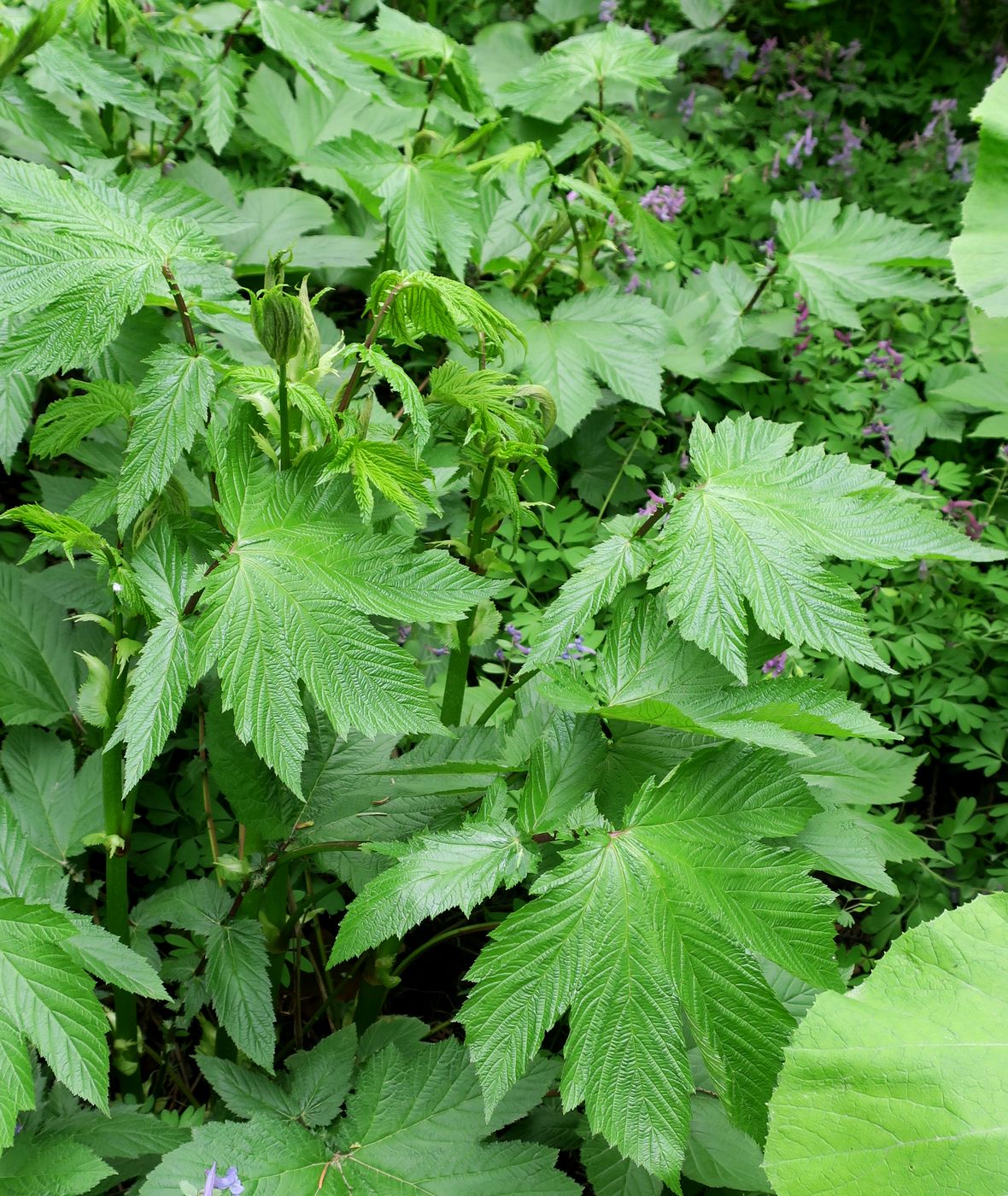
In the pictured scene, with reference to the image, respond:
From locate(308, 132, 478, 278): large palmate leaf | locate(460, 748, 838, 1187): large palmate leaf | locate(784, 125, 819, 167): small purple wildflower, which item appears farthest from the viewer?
locate(784, 125, 819, 167): small purple wildflower

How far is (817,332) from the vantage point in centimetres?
277

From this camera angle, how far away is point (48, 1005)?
1191mm

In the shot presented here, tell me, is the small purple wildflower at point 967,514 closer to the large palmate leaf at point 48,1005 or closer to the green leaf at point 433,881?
the green leaf at point 433,881

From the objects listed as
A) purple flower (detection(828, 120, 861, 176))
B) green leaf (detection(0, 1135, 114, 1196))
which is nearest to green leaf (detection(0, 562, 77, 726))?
green leaf (detection(0, 1135, 114, 1196))

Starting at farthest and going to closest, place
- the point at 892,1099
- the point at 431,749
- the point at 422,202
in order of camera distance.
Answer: the point at 422,202
the point at 431,749
the point at 892,1099

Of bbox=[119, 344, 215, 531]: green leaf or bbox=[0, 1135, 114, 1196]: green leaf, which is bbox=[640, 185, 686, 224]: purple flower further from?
bbox=[0, 1135, 114, 1196]: green leaf

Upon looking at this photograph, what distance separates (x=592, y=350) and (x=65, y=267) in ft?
4.25

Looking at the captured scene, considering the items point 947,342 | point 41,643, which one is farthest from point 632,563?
point 947,342

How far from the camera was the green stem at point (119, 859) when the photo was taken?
1372 mm

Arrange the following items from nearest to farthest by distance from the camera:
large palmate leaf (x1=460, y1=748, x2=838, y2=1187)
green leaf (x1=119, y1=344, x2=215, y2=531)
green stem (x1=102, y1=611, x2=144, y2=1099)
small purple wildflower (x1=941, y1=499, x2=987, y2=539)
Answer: large palmate leaf (x1=460, y1=748, x2=838, y2=1187) → green leaf (x1=119, y1=344, x2=215, y2=531) → green stem (x1=102, y1=611, x2=144, y2=1099) → small purple wildflower (x1=941, y1=499, x2=987, y2=539)

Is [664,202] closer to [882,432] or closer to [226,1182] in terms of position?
[882,432]

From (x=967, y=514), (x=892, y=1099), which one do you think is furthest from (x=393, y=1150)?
(x=967, y=514)

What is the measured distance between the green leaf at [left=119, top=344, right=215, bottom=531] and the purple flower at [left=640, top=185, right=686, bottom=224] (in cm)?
185

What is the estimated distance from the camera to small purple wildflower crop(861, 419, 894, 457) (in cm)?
252
